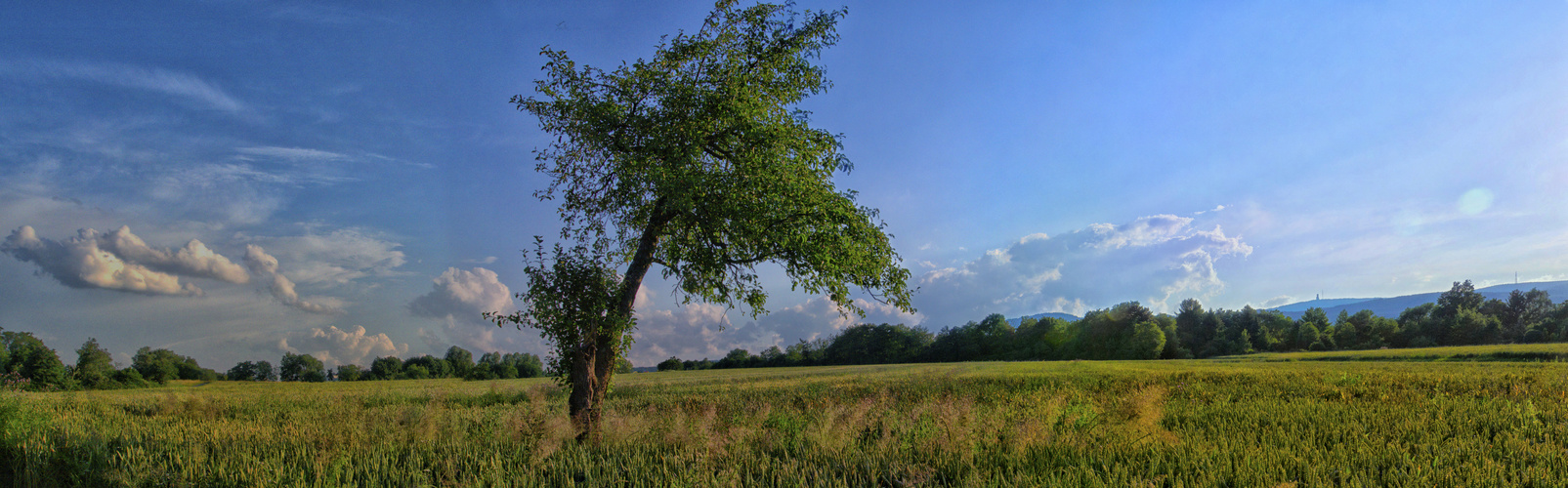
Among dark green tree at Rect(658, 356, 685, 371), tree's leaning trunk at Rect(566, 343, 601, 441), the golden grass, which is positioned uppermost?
tree's leaning trunk at Rect(566, 343, 601, 441)

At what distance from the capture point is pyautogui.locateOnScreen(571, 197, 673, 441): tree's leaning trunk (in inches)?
365

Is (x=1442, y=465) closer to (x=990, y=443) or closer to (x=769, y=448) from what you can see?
(x=990, y=443)

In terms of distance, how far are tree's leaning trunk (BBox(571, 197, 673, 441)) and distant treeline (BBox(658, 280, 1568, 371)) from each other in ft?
225

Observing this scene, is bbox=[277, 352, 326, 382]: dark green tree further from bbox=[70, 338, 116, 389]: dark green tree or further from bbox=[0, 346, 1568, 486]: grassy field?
bbox=[0, 346, 1568, 486]: grassy field

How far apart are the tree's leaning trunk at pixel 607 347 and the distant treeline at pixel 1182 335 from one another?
68621 millimetres

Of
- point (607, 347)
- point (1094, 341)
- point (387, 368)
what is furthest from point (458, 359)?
point (1094, 341)

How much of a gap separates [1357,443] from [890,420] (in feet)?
16.0

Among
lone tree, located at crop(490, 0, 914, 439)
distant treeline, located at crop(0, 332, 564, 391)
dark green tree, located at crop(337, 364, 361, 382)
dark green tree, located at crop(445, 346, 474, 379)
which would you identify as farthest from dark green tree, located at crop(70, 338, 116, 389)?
lone tree, located at crop(490, 0, 914, 439)

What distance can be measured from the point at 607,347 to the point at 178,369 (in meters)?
78.8

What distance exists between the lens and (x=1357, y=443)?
638 cm

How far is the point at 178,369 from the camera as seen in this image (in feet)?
202

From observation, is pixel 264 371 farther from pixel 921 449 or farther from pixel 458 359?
pixel 921 449

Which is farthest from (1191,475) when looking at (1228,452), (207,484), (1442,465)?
(207,484)

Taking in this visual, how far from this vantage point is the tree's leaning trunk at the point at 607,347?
30.5ft
